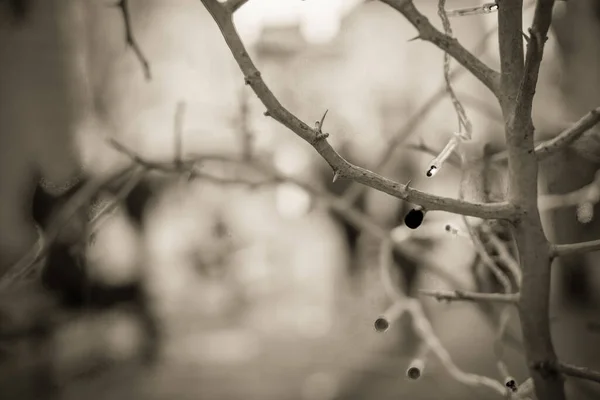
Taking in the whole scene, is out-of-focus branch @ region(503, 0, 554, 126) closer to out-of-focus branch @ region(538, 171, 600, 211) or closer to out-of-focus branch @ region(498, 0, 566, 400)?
out-of-focus branch @ region(498, 0, 566, 400)

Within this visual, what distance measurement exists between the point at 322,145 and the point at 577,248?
23 centimetres

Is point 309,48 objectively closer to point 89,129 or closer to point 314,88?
point 314,88

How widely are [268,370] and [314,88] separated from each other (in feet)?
→ 2.91

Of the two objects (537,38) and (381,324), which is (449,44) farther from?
(381,324)

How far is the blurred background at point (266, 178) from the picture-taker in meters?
1.14

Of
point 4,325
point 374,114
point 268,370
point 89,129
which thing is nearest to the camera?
point 4,325

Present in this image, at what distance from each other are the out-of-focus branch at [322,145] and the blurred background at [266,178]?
0.98ft

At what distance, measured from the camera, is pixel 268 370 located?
63.0 inches

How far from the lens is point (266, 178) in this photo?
2.66 ft

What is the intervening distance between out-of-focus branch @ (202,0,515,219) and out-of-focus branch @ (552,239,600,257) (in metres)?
0.08

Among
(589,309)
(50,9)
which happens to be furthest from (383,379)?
(50,9)

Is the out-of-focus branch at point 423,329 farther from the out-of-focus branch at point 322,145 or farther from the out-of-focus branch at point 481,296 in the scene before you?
the out-of-focus branch at point 322,145

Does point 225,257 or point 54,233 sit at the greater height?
point 54,233

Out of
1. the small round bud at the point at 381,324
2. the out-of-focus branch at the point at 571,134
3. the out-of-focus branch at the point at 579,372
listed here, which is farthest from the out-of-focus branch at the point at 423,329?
the out-of-focus branch at the point at 571,134
